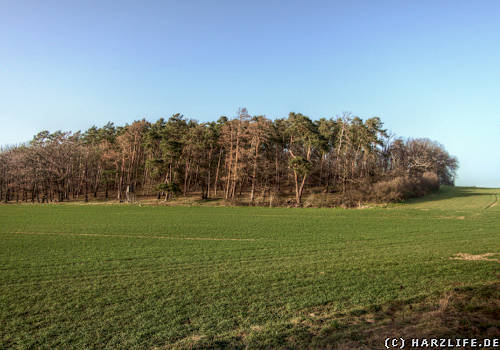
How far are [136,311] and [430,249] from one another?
13.5 meters

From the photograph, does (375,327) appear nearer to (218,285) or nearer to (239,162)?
(218,285)

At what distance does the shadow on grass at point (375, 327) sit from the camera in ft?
19.1

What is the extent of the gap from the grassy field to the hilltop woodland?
3294cm

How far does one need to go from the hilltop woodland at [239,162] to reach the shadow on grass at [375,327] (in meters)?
40.4

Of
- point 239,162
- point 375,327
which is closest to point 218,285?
point 375,327

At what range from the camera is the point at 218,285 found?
9648 mm

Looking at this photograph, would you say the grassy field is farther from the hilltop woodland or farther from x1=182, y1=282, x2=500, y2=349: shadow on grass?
the hilltop woodland

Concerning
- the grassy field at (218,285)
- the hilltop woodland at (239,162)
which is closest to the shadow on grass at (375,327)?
the grassy field at (218,285)

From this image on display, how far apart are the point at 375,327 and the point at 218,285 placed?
15.8 feet

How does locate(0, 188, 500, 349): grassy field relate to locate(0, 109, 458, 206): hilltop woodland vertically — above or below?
below

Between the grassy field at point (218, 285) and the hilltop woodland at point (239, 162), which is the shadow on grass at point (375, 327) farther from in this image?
the hilltop woodland at point (239, 162)

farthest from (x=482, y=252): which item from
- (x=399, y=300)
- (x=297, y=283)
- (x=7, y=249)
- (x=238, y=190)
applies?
(x=238, y=190)

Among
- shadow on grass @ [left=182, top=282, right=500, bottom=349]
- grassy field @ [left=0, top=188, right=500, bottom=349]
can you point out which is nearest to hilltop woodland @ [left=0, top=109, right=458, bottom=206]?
grassy field @ [left=0, top=188, right=500, bottom=349]

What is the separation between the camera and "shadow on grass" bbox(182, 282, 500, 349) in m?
5.81
